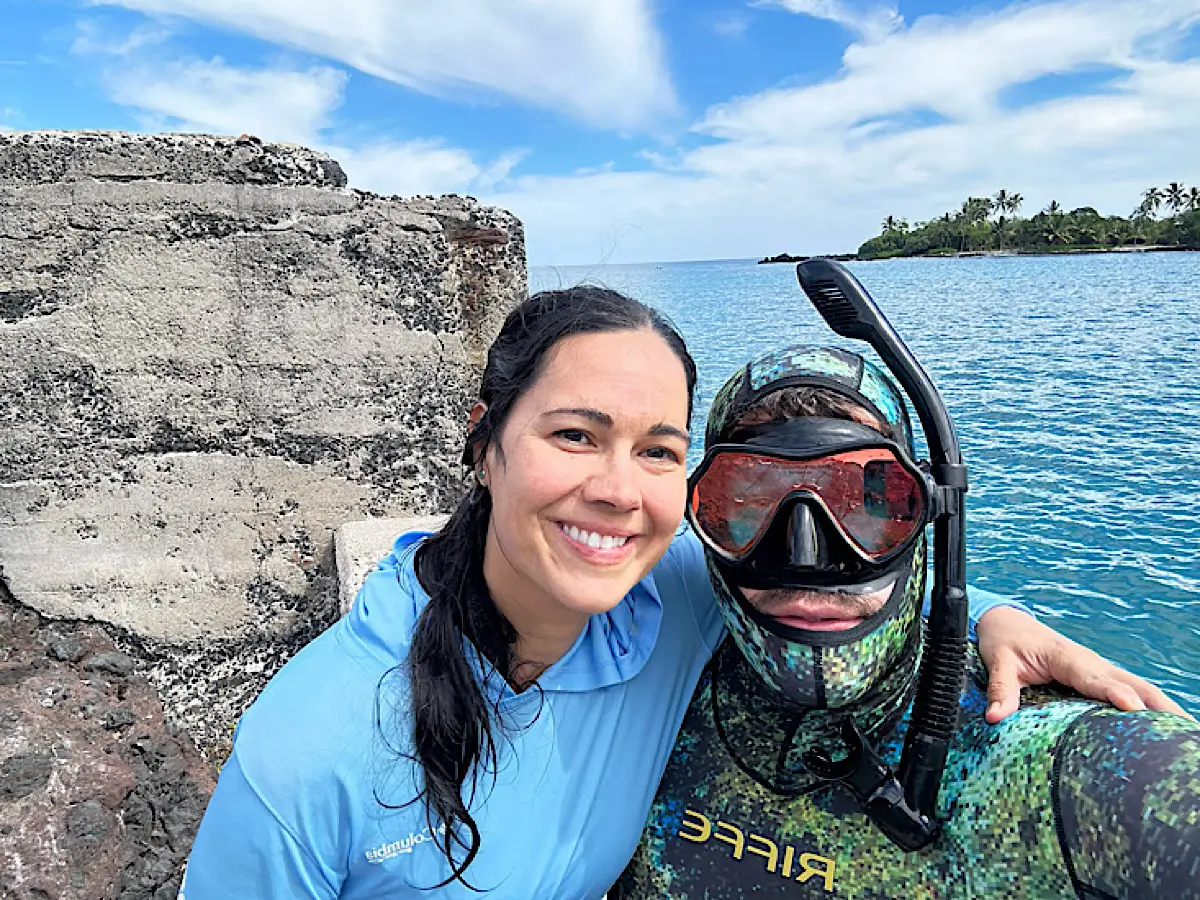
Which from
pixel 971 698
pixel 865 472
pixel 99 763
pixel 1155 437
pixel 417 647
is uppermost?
pixel 865 472

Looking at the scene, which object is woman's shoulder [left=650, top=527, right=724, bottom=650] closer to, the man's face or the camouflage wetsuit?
the camouflage wetsuit

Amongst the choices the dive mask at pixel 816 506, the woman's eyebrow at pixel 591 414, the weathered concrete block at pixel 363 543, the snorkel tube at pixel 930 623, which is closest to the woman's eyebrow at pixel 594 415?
the woman's eyebrow at pixel 591 414

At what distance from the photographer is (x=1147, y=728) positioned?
97 centimetres

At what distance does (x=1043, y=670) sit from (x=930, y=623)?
0.16m

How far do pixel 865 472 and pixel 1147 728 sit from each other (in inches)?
18.9

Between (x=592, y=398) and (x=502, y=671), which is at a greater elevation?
(x=592, y=398)

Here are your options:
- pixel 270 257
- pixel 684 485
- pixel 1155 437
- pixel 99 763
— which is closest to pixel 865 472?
pixel 684 485

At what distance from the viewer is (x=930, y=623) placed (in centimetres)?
127

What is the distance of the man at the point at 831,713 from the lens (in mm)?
1073

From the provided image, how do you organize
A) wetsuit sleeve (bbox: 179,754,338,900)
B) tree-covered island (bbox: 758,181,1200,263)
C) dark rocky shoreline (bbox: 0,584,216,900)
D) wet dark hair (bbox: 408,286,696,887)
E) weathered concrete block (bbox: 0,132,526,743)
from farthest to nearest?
tree-covered island (bbox: 758,181,1200,263) → weathered concrete block (bbox: 0,132,526,743) → dark rocky shoreline (bbox: 0,584,216,900) → wet dark hair (bbox: 408,286,696,887) → wetsuit sleeve (bbox: 179,754,338,900)

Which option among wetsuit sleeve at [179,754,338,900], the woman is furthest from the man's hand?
wetsuit sleeve at [179,754,338,900]

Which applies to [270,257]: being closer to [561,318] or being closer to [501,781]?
[561,318]

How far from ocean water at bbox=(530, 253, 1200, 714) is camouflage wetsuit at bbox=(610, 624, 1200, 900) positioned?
66 centimetres

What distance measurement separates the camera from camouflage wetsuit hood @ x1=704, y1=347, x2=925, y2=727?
1176 millimetres
